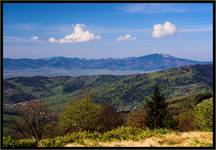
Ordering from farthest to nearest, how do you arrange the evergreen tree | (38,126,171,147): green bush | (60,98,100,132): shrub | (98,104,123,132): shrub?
the evergreen tree, (98,104,123,132): shrub, (60,98,100,132): shrub, (38,126,171,147): green bush

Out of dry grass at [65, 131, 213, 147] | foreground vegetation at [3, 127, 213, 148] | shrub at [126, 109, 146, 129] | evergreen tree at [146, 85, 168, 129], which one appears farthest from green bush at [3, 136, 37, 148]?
shrub at [126, 109, 146, 129]

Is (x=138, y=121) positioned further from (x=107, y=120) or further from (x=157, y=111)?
(x=157, y=111)

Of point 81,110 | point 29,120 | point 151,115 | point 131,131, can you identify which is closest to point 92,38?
point 131,131

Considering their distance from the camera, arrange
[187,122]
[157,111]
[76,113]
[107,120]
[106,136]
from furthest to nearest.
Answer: [187,122], [107,120], [157,111], [76,113], [106,136]

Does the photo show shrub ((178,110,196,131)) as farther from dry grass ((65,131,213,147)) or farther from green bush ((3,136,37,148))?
green bush ((3,136,37,148))

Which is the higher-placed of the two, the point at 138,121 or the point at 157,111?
the point at 157,111

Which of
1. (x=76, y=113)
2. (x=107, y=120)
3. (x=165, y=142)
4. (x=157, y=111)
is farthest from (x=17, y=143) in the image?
(x=107, y=120)

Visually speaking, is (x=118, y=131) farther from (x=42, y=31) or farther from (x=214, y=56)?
(x=42, y=31)

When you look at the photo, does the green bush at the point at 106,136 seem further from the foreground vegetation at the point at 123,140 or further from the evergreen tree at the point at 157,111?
the evergreen tree at the point at 157,111

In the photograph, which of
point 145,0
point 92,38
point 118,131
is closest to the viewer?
point 145,0

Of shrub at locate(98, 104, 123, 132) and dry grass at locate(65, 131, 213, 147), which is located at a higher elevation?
dry grass at locate(65, 131, 213, 147)

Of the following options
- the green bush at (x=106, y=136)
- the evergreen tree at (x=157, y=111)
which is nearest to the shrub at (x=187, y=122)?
the evergreen tree at (x=157, y=111)
